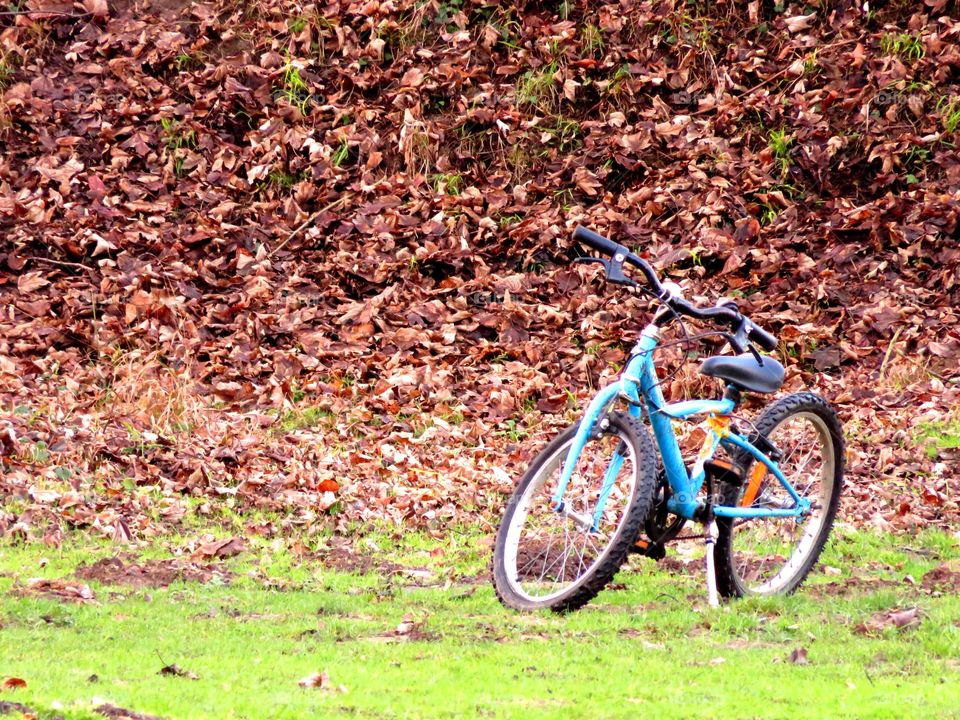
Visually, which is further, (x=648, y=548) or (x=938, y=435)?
(x=938, y=435)

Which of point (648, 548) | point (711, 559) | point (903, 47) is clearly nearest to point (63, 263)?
point (648, 548)

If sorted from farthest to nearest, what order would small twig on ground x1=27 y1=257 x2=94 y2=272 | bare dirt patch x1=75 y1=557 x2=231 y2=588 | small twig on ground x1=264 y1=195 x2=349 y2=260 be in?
small twig on ground x1=264 y1=195 x2=349 y2=260, small twig on ground x1=27 y1=257 x2=94 y2=272, bare dirt patch x1=75 y1=557 x2=231 y2=588

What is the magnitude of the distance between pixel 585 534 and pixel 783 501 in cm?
117

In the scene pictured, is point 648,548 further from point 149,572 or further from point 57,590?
point 57,590

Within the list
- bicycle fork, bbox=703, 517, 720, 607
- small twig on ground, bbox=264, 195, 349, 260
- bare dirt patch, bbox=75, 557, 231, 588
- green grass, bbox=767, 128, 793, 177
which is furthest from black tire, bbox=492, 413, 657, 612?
green grass, bbox=767, 128, 793, 177

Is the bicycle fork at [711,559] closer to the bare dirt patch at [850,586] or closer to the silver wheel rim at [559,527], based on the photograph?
the silver wheel rim at [559,527]

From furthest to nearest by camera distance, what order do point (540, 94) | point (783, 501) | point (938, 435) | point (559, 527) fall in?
point (540, 94)
point (938, 435)
point (783, 501)
point (559, 527)

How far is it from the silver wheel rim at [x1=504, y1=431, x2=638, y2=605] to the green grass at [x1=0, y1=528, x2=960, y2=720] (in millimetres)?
213

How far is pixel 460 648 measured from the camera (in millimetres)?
5406

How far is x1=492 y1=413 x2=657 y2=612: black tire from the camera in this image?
5.86 metres

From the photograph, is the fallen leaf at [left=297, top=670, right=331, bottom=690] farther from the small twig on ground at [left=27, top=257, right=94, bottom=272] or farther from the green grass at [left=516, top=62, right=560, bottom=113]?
the green grass at [left=516, top=62, right=560, bottom=113]

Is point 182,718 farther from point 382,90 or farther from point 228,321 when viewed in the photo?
point 382,90

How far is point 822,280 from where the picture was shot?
41.6 feet

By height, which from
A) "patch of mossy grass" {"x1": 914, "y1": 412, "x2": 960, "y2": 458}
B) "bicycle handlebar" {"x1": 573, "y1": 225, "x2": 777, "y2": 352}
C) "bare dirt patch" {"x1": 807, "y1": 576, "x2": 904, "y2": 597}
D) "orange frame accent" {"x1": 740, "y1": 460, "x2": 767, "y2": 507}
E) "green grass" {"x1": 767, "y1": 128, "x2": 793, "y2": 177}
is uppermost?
"green grass" {"x1": 767, "y1": 128, "x2": 793, "y2": 177}
